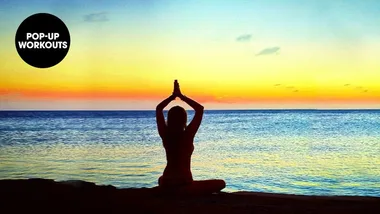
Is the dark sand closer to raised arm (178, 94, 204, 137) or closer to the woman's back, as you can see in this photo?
the woman's back

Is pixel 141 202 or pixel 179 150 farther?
pixel 179 150

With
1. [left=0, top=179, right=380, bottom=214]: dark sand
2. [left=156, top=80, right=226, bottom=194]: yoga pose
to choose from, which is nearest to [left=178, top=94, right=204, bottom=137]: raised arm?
[left=156, top=80, right=226, bottom=194]: yoga pose

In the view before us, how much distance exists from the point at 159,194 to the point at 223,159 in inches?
386

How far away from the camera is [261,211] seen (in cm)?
380

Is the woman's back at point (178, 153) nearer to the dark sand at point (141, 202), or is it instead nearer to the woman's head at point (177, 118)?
the woman's head at point (177, 118)

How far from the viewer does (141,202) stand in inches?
142

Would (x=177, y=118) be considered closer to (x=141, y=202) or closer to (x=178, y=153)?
(x=178, y=153)

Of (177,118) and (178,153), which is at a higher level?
(177,118)

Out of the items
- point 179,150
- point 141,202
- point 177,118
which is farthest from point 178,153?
point 141,202

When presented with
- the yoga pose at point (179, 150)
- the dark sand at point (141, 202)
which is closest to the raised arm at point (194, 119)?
the yoga pose at point (179, 150)

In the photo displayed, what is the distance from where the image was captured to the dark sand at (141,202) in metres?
3.37

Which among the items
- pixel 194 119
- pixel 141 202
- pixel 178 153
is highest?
pixel 194 119

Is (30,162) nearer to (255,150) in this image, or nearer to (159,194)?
(255,150)

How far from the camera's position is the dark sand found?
3373mm
